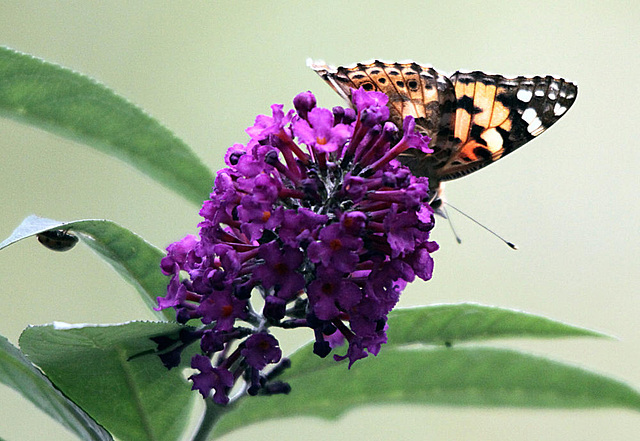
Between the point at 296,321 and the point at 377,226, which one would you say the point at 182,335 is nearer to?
the point at 296,321

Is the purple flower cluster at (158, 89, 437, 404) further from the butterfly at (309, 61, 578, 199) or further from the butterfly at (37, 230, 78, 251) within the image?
the butterfly at (309, 61, 578, 199)

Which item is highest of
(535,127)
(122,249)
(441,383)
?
(535,127)

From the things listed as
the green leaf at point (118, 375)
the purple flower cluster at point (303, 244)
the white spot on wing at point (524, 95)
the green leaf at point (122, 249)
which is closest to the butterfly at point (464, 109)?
the white spot on wing at point (524, 95)

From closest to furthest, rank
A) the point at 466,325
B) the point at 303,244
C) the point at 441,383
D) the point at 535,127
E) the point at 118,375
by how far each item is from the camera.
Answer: the point at 303,244, the point at 118,375, the point at 466,325, the point at 441,383, the point at 535,127

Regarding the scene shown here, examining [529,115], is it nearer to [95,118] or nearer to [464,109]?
[464,109]

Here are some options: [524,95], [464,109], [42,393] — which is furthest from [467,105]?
[42,393]

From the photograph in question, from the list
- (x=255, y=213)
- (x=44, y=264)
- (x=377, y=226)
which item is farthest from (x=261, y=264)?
(x=44, y=264)

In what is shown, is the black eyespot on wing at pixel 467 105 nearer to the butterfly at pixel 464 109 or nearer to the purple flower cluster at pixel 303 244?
the butterfly at pixel 464 109
